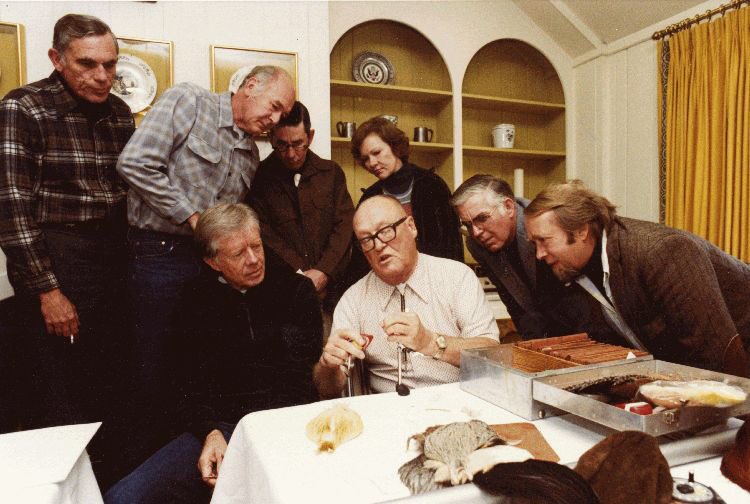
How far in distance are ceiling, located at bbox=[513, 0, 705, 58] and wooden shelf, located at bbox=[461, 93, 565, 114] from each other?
1.55 ft

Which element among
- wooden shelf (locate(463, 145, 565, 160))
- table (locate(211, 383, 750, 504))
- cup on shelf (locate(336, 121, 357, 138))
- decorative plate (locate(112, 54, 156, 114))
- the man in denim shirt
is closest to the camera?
table (locate(211, 383, 750, 504))

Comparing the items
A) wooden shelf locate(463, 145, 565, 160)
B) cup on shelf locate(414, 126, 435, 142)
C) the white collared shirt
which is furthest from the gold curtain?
the white collared shirt

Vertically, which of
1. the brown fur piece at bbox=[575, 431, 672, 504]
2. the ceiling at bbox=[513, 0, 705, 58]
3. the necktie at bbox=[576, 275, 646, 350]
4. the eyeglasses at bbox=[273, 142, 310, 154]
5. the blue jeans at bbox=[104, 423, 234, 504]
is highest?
the ceiling at bbox=[513, 0, 705, 58]

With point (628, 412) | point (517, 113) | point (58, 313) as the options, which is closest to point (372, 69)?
point (517, 113)

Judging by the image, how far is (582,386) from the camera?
1.09m

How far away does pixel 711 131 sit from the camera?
11.0ft

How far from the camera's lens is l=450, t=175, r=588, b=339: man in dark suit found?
2100 mm

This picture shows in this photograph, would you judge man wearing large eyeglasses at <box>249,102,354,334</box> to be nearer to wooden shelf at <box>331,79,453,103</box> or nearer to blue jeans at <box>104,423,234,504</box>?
blue jeans at <box>104,423,234,504</box>

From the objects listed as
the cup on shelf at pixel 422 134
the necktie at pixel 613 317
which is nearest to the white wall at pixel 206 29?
the cup on shelf at pixel 422 134

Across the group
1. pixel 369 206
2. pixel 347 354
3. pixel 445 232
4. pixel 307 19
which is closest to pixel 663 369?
pixel 347 354

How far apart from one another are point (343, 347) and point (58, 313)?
1202mm

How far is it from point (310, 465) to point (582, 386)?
578mm

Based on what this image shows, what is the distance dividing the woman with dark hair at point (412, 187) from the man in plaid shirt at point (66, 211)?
3.52ft

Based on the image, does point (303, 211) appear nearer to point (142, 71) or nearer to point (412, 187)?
point (412, 187)
